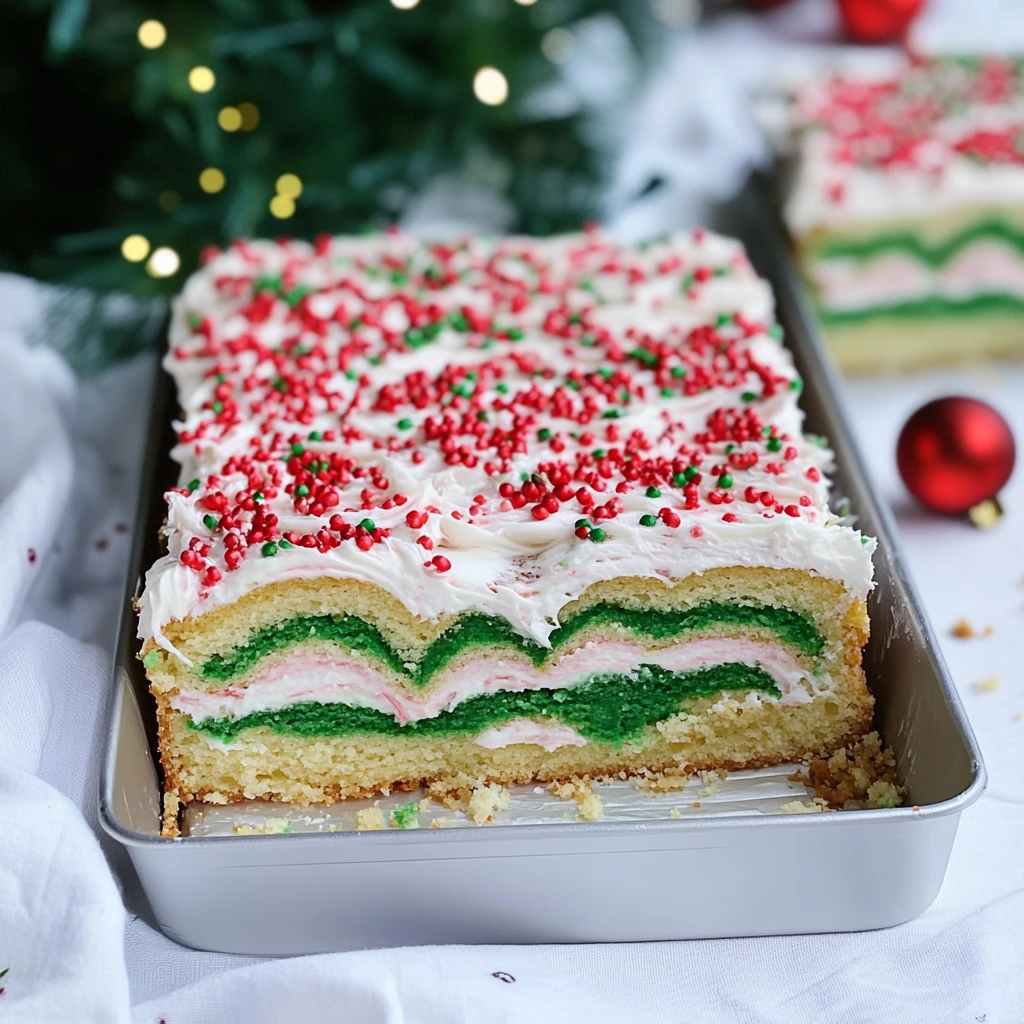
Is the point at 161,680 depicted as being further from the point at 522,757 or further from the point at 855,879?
the point at 855,879

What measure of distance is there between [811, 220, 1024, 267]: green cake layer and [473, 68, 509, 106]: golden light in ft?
2.98

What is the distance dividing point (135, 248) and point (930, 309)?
6.80ft

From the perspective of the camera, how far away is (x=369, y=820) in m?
2.26

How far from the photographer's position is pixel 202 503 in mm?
2279

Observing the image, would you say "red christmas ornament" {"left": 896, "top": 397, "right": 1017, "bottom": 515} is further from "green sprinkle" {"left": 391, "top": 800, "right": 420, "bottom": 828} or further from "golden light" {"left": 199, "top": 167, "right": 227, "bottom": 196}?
"golden light" {"left": 199, "top": 167, "right": 227, "bottom": 196}

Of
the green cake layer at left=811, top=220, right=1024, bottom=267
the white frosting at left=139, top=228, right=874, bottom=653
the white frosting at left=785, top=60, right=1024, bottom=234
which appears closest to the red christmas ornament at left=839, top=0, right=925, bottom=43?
the white frosting at left=785, top=60, right=1024, bottom=234

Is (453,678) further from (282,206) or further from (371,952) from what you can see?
(282,206)

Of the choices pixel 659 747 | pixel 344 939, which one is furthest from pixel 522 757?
pixel 344 939

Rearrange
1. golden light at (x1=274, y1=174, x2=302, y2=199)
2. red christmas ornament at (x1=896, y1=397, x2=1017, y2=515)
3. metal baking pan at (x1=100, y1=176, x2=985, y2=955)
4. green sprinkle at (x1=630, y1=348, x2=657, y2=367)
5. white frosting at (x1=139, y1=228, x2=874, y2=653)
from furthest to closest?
1. golden light at (x1=274, y1=174, x2=302, y2=199)
2. red christmas ornament at (x1=896, y1=397, x2=1017, y2=515)
3. green sprinkle at (x1=630, y1=348, x2=657, y2=367)
4. white frosting at (x1=139, y1=228, x2=874, y2=653)
5. metal baking pan at (x1=100, y1=176, x2=985, y2=955)

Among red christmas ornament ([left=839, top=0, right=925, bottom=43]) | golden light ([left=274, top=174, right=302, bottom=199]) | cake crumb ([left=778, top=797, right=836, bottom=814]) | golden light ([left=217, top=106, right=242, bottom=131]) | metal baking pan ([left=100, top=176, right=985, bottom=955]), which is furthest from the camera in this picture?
red christmas ornament ([left=839, top=0, right=925, bottom=43])

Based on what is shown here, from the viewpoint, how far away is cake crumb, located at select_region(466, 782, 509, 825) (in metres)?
2.27

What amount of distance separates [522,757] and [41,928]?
2.75 ft

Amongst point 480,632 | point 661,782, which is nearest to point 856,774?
point 661,782

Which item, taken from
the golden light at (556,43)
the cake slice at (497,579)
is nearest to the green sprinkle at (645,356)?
the cake slice at (497,579)
